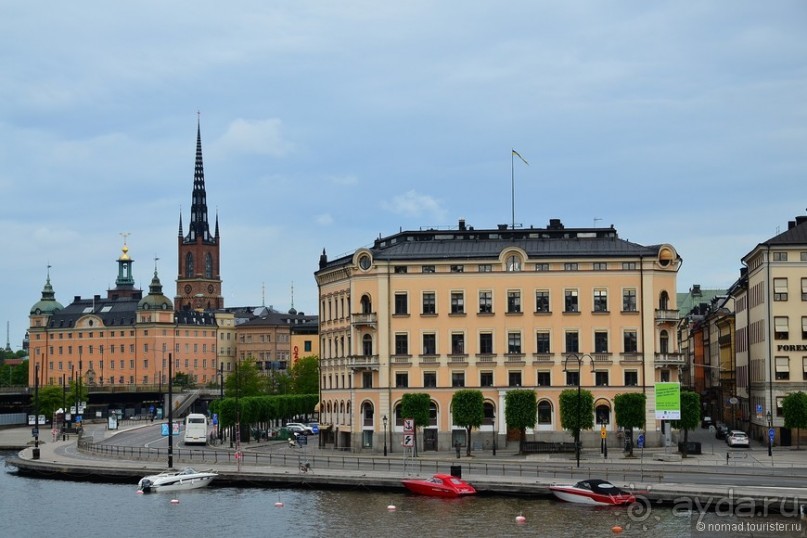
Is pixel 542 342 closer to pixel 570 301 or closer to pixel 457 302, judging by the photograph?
pixel 570 301

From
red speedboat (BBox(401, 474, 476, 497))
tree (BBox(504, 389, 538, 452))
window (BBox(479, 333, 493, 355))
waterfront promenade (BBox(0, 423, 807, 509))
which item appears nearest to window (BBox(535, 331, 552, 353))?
window (BBox(479, 333, 493, 355))

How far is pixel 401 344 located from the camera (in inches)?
4242

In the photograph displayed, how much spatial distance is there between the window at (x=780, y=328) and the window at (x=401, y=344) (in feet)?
101

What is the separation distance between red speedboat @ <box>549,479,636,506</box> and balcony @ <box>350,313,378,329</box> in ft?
114

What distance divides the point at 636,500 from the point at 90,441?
237 ft

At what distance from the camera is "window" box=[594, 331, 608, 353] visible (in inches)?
4186

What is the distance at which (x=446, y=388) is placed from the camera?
10662 centimetres

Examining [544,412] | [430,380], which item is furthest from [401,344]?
[544,412]

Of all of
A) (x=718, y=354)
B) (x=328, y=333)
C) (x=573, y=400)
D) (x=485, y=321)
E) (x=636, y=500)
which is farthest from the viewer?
(x=718, y=354)

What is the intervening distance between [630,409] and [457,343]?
1499 cm

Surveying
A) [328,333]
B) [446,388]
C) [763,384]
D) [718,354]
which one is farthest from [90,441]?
[718,354]

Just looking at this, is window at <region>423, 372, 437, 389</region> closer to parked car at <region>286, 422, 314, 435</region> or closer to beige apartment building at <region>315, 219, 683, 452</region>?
beige apartment building at <region>315, 219, 683, 452</region>

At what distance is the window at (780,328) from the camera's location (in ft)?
363

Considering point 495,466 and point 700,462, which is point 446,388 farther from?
point 700,462
